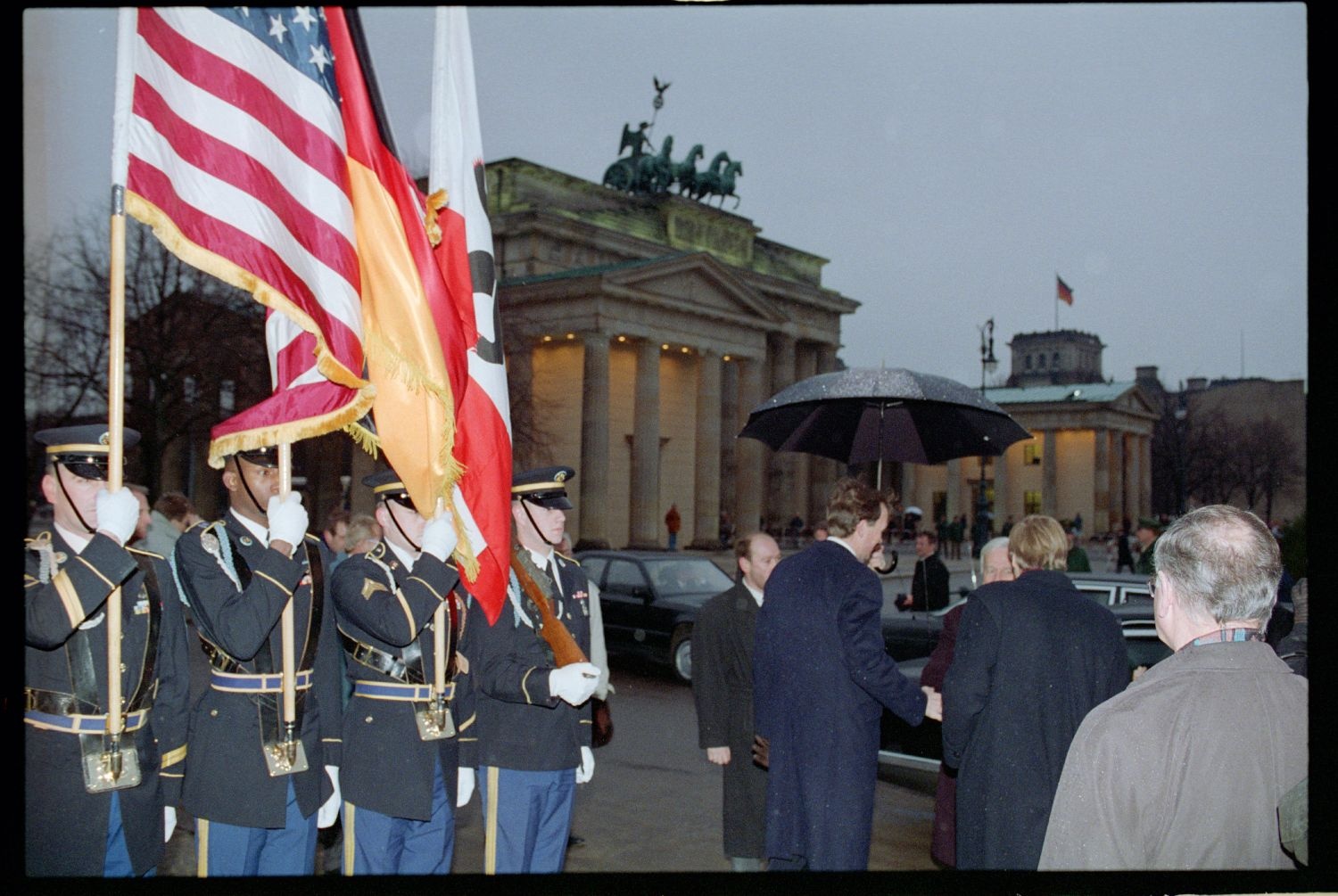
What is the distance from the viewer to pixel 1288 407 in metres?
35.8

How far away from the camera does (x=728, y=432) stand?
4375 cm

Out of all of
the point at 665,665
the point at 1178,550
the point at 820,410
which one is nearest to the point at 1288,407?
the point at 665,665

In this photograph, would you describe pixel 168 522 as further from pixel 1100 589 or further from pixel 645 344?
pixel 645 344

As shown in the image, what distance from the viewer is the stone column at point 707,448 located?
1633 inches

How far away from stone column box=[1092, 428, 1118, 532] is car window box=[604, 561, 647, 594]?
173 feet

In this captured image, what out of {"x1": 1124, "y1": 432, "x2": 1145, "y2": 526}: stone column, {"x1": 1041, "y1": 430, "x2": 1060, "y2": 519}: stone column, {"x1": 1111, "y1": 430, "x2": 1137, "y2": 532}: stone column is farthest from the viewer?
{"x1": 1124, "y1": 432, "x2": 1145, "y2": 526}: stone column

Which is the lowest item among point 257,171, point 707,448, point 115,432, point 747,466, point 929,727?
point 929,727

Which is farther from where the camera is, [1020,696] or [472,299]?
[472,299]

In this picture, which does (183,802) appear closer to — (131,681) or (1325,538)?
(131,681)

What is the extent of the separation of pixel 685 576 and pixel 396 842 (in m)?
8.94

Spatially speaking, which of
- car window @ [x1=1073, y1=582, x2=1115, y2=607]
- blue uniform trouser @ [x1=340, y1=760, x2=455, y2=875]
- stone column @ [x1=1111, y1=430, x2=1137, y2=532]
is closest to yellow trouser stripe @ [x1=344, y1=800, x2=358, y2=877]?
blue uniform trouser @ [x1=340, y1=760, x2=455, y2=875]

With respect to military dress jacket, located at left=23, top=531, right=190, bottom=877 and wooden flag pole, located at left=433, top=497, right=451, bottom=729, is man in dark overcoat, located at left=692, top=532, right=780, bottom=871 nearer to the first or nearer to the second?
wooden flag pole, located at left=433, top=497, right=451, bottom=729

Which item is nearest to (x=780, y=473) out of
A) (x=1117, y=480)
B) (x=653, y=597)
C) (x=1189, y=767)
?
(x=1117, y=480)

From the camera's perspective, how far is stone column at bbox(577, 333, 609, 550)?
3591cm
